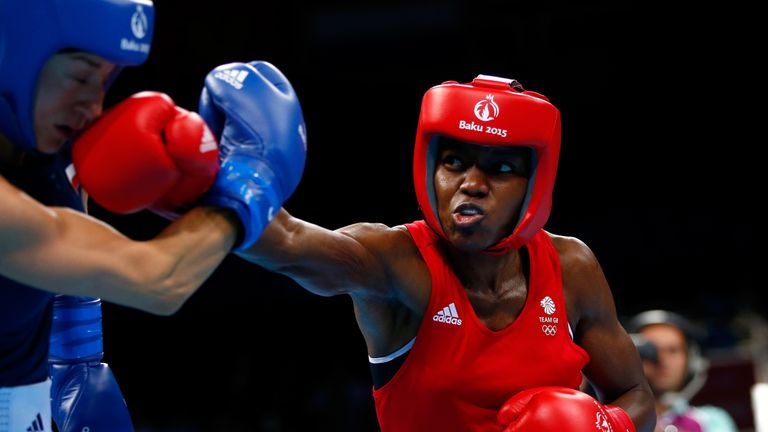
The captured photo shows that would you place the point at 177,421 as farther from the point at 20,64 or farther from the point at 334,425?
the point at 20,64

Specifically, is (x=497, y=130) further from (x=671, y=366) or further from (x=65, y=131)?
(x=671, y=366)

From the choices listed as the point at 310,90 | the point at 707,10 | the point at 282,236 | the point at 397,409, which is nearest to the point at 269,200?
the point at 282,236

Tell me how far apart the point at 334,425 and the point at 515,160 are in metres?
4.72

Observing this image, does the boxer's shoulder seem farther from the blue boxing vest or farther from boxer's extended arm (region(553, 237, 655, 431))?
the blue boxing vest

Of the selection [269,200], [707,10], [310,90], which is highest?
[707,10]

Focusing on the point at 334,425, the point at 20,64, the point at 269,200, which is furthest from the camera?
the point at 334,425

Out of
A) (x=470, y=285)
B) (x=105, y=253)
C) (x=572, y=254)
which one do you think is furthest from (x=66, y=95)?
(x=572, y=254)

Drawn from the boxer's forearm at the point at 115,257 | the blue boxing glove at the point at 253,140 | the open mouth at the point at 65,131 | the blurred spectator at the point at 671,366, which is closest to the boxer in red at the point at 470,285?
the blue boxing glove at the point at 253,140

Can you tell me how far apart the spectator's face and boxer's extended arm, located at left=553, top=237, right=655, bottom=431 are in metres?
1.98

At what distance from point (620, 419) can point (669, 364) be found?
231cm

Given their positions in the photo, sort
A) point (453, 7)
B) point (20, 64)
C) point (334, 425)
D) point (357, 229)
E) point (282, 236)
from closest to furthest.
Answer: point (20, 64)
point (282, 236)
point (357, 229)
point (334, 425)
point (453, 7)

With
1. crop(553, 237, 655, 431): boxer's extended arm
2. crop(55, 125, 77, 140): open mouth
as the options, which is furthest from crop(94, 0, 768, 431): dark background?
crop(55, 125, 77, 140): open mouth

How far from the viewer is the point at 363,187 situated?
8.59 m

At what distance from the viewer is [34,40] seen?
66.4 inches
